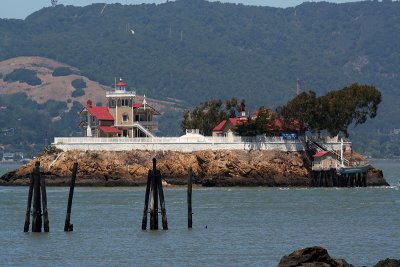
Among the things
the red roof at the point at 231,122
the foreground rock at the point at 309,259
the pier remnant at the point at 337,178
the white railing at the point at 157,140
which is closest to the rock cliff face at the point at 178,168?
the pier remnant at the point at 337,178

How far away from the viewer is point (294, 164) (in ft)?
428

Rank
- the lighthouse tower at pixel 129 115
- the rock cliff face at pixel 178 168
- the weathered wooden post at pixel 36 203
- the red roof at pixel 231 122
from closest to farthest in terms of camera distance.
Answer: the weathered wooden post at pixel 36 203, the rock cliff face at pixel 178 168, the red roof at pixel 231 122, the lighthouse tower at pixel 129 115

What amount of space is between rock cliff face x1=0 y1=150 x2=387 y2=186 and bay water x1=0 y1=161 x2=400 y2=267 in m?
14.0

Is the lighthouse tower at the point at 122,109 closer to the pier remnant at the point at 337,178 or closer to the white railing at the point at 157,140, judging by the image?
the white railing at the point at 157,140

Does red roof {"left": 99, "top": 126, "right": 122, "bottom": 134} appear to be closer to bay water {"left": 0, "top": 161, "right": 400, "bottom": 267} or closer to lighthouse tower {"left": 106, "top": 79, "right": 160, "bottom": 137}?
lighthouse tower {"left": 106, "top": 79, "right": 160, "bottom": 137}

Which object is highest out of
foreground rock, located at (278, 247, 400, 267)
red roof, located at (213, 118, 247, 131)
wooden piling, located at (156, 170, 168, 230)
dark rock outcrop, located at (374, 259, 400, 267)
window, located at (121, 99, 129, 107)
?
window, located at (121, 99, 129, 107)

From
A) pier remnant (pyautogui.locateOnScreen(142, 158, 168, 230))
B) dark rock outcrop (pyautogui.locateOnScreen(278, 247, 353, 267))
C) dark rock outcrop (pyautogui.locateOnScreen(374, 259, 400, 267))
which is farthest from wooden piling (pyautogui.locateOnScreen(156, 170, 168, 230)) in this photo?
dark rock outcrop (pyautogui.locateOnScreen(278, 247, 353, 267))

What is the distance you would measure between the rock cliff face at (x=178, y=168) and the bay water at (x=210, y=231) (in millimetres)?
13959

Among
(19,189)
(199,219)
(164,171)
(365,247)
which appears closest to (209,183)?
(164,171)

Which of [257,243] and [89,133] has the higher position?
[89,133]

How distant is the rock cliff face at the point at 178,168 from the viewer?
127250 mm

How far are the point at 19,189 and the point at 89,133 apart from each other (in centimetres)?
1672

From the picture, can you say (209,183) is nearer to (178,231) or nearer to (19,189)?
(19,189)

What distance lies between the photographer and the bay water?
6284cm
